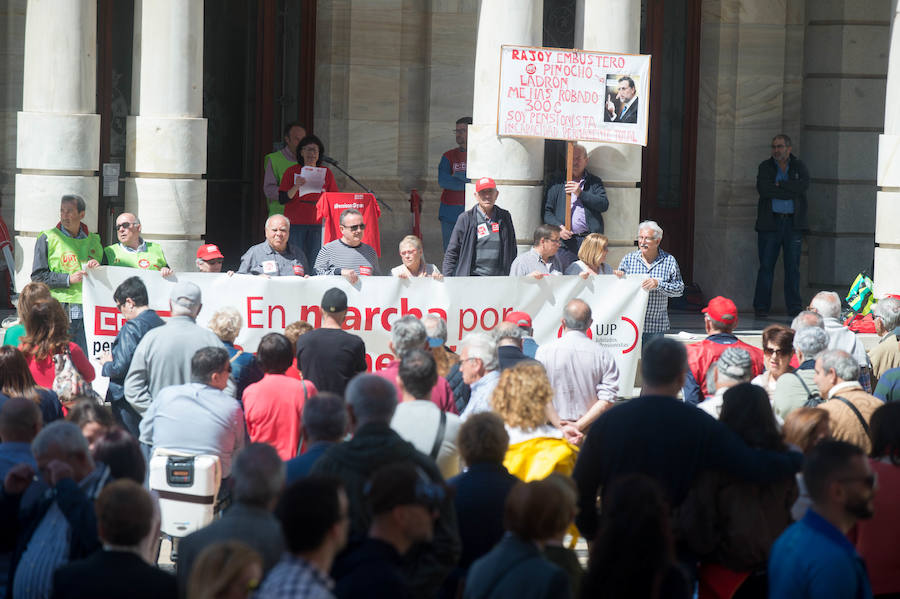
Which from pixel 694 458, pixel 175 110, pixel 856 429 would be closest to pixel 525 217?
pixel 175 110

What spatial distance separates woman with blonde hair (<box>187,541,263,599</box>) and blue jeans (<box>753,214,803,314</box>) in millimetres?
13056

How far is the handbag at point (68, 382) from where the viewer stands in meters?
8.62

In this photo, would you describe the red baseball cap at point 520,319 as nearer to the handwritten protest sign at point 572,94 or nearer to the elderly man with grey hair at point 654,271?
the elderly man with grey hair at point 654,271

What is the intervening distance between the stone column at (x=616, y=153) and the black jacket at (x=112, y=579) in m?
8.80

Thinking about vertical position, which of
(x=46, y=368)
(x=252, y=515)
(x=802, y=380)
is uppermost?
(x=802, y=380)

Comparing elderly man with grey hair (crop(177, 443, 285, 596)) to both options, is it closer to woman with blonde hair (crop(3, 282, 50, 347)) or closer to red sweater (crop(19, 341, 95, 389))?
red sweater (crop(19, 341, 95, 389))

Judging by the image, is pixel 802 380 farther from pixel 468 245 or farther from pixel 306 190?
pixel 306 190

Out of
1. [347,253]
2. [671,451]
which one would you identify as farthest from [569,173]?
[671,451]

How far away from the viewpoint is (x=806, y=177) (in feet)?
55.4

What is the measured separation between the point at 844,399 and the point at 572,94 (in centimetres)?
552

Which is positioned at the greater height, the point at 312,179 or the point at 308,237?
the point at 312,179

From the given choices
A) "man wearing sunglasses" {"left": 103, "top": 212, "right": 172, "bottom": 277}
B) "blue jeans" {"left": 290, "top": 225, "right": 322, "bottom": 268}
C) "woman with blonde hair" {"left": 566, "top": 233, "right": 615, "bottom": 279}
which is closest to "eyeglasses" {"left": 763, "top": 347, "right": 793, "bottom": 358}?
"woman with blonde hair" {"left": 566, "top": 233, "right": 615, "bottom": 279}

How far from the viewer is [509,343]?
913 cm

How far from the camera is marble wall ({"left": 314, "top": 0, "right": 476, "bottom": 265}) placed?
669 inches
